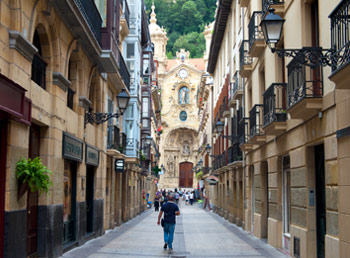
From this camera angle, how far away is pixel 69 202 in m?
14.8

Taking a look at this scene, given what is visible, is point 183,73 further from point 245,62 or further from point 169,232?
point 169,232

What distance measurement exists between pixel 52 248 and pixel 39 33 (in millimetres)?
5078

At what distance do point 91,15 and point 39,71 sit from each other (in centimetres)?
388

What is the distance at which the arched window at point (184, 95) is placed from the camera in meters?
85.0

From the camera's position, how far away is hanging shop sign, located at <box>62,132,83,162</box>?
1328 cm

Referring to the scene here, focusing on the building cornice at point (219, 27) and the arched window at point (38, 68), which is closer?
the arched window at point (38, 68)

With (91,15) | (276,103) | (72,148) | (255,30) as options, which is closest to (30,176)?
(72,148)

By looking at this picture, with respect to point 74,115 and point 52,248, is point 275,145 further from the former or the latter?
point 52,248

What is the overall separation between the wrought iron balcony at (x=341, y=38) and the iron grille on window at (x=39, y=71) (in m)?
6.53

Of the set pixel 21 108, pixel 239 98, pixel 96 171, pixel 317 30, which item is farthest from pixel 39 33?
pixel 239 98

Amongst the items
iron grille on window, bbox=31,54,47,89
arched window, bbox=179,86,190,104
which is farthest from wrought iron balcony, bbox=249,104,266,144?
arched window, bbox=179,86,190,104

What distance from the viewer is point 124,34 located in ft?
83.3

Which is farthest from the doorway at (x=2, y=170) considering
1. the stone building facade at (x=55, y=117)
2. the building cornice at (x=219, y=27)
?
the building cornice at (x=219, y=27)

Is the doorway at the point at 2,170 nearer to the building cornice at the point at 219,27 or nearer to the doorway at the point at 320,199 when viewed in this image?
the doorway at the point at 320,199
